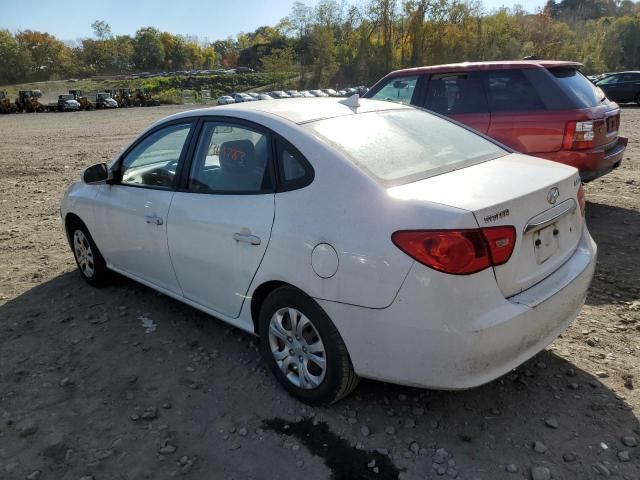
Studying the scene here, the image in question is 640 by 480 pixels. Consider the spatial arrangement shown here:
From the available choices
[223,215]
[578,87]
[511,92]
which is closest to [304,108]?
[223,215]

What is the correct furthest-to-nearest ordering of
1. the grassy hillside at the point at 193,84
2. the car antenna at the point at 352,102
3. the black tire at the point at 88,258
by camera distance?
1. the grassy hillside at the point at 193,84
2. the black tire at the point at 88,258
3. the car antenna at the point at 352,102

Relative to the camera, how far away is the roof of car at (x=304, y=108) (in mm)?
3098

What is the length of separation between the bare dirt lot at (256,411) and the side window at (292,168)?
4.06 feet

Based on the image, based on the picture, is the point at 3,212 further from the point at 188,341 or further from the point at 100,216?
the point at 188,341

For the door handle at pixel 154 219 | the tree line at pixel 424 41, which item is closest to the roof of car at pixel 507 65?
the door handle at pixel 154 219

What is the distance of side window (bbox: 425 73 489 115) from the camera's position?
6211mm

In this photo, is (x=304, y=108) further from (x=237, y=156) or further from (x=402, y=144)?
(x=402, y=144)

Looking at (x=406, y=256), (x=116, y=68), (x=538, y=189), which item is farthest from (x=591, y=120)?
(x=116, y=68)

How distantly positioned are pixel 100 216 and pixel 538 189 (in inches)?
132

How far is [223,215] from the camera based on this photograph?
3.07 metres

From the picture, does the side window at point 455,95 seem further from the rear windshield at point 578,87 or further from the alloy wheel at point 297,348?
the alloy wheel at point 297,348

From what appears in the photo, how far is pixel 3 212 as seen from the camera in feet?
25.2

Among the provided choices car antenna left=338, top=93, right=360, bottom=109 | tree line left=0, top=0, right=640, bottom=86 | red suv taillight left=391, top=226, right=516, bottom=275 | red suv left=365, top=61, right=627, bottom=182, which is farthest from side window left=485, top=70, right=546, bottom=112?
tree line left=0, top=0, right=640, bottom=86

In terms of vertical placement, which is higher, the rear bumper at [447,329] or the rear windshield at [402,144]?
the rear windshield at [402,144]
